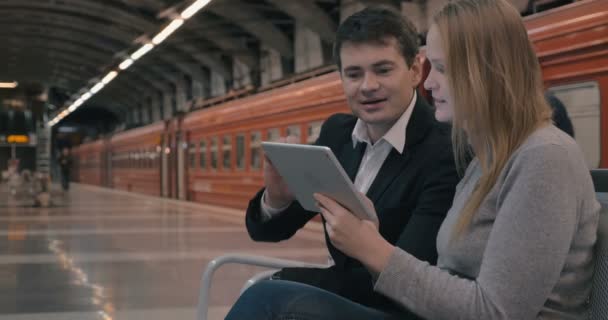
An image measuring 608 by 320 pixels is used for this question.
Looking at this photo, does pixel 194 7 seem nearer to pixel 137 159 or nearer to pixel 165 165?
pixel 165 165

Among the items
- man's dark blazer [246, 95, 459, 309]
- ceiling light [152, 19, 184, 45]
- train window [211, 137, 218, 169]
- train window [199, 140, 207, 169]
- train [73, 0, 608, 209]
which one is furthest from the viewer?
train window [199, 140, 207, 169]

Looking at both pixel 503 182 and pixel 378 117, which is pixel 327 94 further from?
pixel 503 182

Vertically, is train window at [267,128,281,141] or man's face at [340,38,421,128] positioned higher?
train window at [267,128,281,141]

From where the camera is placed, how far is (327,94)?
1116cm

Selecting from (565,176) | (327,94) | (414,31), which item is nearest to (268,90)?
(327,94)

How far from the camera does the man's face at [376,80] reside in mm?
2213

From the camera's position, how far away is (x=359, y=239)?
1.62m

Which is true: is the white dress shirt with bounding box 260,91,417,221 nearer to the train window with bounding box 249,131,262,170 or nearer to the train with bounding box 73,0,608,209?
the train with bounding box 73,0,608,209

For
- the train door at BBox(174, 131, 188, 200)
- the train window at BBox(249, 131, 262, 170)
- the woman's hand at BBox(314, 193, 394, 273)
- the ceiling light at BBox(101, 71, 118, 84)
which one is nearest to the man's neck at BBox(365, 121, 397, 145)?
the woman's hand at BBox(314, 193, 394, 273)

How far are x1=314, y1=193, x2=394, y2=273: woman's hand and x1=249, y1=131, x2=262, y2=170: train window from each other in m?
12.7

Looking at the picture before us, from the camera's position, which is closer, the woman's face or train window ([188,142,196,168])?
the woman's face

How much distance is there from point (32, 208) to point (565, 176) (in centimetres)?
1841

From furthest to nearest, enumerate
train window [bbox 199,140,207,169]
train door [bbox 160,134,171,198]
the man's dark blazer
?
train door [bbox 160,134,171,198], train window [bbox 199,140,207,169], the man's dark blazer

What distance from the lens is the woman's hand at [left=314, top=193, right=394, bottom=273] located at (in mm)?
1595
